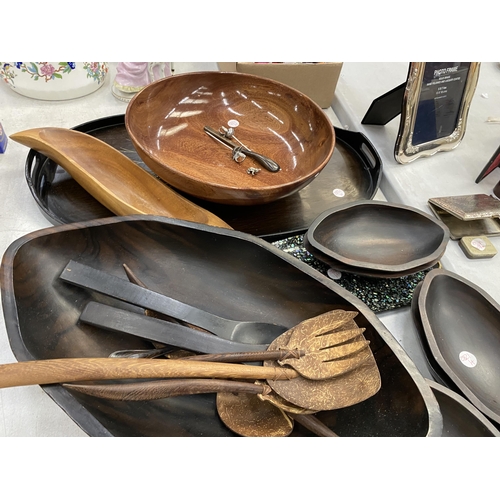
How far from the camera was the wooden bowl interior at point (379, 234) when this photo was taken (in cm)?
61

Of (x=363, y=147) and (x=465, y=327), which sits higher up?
(x=363, y=147)

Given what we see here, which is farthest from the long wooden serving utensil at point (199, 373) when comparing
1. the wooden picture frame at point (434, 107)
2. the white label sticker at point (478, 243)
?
the wooden picture frame at point (434, 107)

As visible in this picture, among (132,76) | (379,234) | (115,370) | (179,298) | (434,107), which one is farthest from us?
(132,76)

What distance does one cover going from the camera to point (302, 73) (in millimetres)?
833

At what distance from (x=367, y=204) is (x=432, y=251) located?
0.12 metres

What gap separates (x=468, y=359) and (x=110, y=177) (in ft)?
1.98

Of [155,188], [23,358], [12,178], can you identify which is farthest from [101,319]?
[12,178]

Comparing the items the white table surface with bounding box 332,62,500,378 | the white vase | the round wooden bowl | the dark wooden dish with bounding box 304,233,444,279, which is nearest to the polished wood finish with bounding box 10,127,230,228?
the round wooden bowl

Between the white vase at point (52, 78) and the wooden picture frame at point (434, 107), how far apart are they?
650 millimetres

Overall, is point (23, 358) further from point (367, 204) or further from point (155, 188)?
point (367, 204)

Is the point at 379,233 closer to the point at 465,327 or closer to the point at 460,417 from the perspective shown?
the point at 465,327

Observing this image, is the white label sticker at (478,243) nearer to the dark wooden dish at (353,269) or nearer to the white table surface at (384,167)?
the white table surface at (384,167)

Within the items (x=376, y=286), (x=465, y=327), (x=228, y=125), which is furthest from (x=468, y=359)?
(x=228, y=125)

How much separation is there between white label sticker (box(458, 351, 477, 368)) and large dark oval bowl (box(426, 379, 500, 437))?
0.36ft
